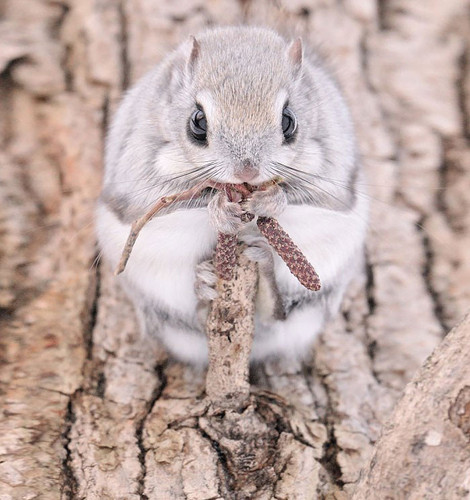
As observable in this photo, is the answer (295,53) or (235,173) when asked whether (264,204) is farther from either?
(295,53)

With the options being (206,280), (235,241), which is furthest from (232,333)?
(235,241)

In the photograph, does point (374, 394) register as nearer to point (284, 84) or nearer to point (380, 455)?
point (380, 455)

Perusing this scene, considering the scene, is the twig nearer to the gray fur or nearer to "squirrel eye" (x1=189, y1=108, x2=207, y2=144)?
the gray fur

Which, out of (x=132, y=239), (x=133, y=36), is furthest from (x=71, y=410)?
(x=133, y=36)

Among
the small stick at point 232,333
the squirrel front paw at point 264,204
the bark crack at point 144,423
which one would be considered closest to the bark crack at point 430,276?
the small stick at point 232,333

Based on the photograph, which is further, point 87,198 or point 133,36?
point 133,36
